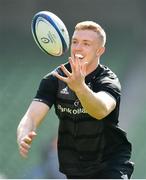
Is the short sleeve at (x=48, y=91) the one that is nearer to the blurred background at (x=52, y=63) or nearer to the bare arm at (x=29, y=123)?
the bare arm at (x=29, y=123)

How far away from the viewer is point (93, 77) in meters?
5.02

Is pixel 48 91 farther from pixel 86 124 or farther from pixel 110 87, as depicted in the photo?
pixel 110 87

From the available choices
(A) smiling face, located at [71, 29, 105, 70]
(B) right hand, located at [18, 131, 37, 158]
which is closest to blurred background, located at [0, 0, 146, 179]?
(A) smiling face, located at [71, 29, 105, 70]

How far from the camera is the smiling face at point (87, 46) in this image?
4.95 metres

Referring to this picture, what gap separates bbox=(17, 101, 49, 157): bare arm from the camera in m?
4.43

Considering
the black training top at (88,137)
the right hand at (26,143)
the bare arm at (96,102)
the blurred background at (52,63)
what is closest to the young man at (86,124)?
the black training top at (88,137)

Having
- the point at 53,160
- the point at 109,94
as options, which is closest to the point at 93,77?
the point at 109,94

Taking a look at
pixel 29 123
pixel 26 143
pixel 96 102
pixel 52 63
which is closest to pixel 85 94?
pixel 96 102

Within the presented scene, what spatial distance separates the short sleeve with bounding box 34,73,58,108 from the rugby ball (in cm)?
A: 25

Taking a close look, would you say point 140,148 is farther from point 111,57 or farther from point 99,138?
point 99,138

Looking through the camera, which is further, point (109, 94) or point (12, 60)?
point (12, 60)

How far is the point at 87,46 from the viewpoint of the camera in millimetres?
5016

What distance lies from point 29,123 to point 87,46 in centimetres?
69

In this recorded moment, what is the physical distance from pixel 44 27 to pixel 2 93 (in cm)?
210
